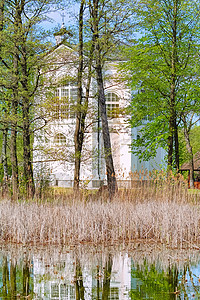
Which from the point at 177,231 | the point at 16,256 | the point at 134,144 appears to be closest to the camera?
the point at 16,256

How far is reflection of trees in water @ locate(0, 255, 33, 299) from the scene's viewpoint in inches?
175

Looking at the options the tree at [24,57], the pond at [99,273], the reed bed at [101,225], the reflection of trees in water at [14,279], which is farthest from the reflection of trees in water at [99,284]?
the tree at [24,57]

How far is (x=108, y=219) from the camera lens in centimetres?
802

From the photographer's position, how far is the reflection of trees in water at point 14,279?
4.46 meters

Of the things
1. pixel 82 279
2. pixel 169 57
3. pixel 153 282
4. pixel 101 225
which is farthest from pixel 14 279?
pixel 169 57

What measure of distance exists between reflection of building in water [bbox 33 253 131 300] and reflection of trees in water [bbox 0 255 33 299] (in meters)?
0.11

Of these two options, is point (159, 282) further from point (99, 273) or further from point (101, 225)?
point (101, 225)

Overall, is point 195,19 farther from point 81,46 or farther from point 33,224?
point 33,224

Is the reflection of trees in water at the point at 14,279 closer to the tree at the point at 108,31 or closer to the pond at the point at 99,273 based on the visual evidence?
the pond at the point at 99,273

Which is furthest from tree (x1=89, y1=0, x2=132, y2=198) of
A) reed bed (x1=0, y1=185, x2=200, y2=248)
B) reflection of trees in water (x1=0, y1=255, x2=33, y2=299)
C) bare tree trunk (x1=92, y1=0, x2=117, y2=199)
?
reflection of trees in water (x1=0, y1=255, x2=33, y2=299)

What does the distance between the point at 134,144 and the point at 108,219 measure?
12.0m

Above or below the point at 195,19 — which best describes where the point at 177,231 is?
below

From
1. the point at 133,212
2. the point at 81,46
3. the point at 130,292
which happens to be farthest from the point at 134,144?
the point at 130,292

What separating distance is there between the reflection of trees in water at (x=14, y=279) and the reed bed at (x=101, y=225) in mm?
Answer: 1394
